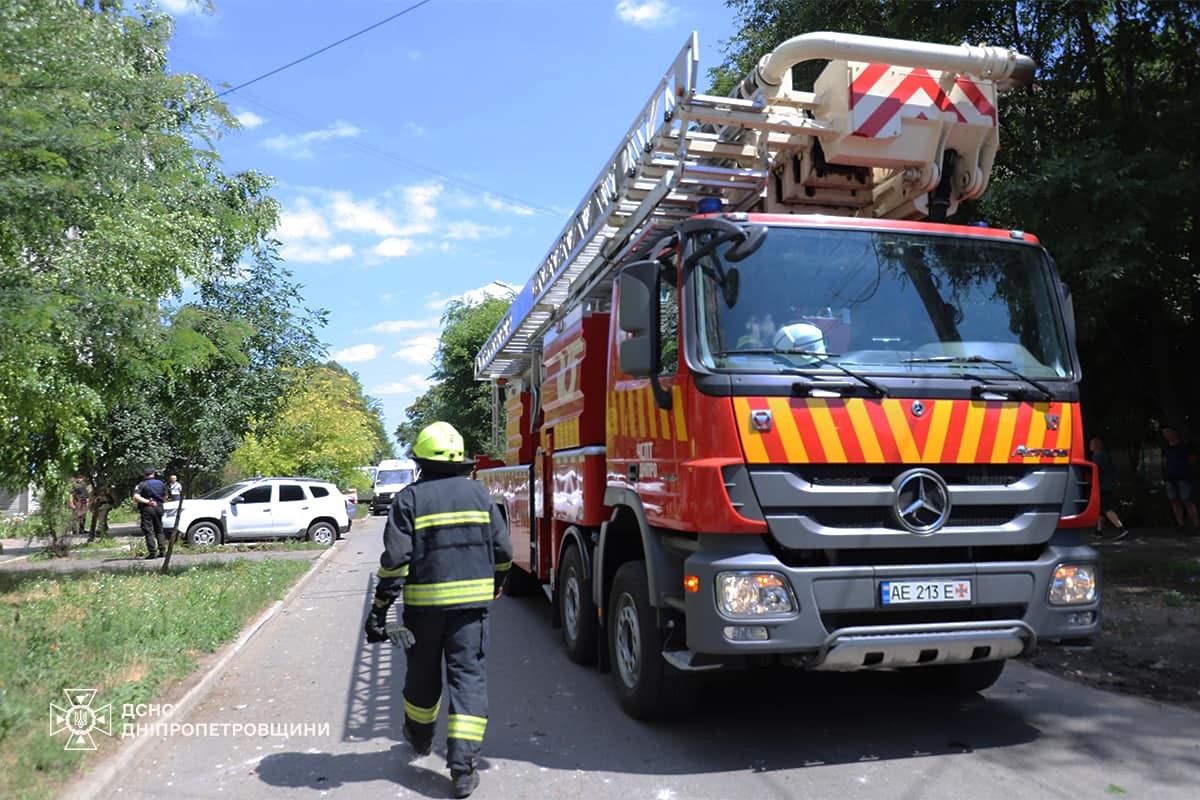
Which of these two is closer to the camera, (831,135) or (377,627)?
(377,627)

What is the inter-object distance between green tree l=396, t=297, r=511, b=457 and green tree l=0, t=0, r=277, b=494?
1087 inches

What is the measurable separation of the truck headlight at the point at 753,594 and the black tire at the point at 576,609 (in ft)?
7.44

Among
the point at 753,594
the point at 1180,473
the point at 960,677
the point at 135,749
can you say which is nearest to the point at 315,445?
the point at 1180,473

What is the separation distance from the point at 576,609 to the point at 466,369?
35.4 meters

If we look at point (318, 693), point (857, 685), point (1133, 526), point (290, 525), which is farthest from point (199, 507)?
point (1133, 526)

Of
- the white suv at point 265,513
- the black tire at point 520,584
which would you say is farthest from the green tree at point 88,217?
the white suv at point 265,513

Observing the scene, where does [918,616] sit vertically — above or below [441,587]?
below

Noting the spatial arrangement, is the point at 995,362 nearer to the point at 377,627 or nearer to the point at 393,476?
the point at 377,627

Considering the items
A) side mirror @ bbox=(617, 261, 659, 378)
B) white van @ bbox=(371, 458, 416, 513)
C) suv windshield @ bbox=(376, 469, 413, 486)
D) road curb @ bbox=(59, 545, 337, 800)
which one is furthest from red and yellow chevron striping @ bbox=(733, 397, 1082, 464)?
suv windshield @ bbox=(376, 469, 413, 486)

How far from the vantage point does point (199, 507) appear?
2012 centimetres

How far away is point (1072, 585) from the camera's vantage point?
4.66m

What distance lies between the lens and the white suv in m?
20.2

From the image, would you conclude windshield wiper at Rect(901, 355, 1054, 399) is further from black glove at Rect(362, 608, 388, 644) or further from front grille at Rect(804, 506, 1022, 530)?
black glove at Rect(362, 608, 388, 644)

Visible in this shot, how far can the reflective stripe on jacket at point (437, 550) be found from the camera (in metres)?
4.60
